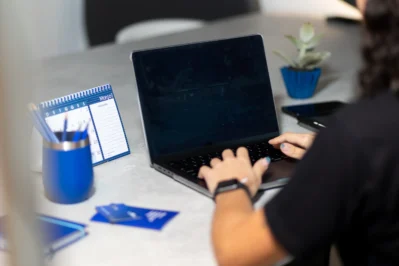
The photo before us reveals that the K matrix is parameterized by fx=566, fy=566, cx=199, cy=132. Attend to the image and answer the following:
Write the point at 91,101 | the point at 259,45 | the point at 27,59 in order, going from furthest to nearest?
1. the point at 259,45
2. the point at 91,101
3. the point at 27,59

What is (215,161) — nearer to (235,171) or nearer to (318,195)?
(235,171)

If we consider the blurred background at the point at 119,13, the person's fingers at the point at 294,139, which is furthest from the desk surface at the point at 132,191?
the blurred background at the point at 119,13

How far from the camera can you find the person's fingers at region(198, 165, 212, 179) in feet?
3.43

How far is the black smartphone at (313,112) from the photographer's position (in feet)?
4.57

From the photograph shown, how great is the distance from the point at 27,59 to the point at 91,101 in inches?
29.6

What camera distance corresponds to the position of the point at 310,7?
3.00 m

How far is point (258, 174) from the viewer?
1.04 m

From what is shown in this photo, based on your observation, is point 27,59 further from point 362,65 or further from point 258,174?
point 258,174

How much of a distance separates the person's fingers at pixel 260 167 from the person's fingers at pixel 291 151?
0.33 feet

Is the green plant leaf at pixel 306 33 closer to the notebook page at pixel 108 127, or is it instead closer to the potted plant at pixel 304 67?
the potted plant at pixel 304 67

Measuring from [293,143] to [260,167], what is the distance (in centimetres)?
19

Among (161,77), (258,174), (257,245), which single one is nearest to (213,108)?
(161,77)

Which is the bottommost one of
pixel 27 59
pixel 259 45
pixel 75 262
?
pixel 75 262

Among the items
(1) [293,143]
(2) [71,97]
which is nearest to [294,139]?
(1) [293,143]
